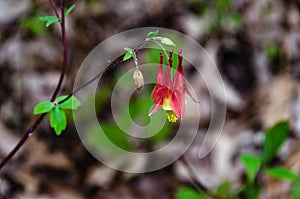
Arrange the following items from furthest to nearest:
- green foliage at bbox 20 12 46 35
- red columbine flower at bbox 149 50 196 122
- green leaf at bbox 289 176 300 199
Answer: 1. green foliage at bbox 20 12 46 35
2. green leaf at bbox 289 176 300 199
3. red columbine flower at bbox 149 50 196 122

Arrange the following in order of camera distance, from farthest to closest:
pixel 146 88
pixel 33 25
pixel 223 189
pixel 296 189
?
1. pixel 33 25
2. pixel 146 88
3. pixel 223 189
4. pixel 296 189

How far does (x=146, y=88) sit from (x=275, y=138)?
68cm

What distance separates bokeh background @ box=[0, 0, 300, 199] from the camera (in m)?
2.00

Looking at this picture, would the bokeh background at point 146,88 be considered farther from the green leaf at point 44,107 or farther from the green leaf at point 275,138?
the green leaf at point 44,107

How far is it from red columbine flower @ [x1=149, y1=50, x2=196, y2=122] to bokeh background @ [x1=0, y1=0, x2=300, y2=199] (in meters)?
0.87

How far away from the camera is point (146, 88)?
6.51ft

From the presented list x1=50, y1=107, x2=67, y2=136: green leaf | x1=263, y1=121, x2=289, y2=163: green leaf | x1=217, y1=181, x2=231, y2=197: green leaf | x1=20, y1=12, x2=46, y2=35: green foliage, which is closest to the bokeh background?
x1=20, y1=12, x2=46, y2=35: green foliage

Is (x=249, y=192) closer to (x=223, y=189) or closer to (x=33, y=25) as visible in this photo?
(x=223, y=189)

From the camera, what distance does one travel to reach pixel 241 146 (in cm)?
213

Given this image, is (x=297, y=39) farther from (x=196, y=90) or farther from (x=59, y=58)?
(x=59, y=58)

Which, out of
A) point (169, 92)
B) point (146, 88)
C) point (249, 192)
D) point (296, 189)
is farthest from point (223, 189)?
point (169, 92)

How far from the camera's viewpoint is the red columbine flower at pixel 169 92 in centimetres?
97

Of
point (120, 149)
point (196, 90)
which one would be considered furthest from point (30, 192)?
point (196, 90)

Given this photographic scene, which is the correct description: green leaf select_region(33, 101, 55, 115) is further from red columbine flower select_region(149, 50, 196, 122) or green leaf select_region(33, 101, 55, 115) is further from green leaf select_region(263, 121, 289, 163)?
green leaf select_region(263, 121, 289, 163)
